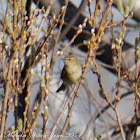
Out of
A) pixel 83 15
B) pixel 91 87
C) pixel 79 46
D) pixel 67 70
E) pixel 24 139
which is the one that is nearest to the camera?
pixel 24 139

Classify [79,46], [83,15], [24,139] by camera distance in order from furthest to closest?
[79,46] → [83,15] → [24,139]

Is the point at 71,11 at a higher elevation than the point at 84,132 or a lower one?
higher

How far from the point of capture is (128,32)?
12.0 feet

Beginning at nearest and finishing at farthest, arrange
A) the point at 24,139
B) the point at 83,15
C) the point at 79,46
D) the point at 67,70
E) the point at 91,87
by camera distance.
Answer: the point at 24,139, the point at 67,70, the point at 83,15, the point at 79,46, the point at 91,87

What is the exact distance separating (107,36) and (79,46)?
305 mm

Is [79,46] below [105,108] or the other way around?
the other way around

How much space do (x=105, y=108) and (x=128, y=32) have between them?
2.67 feet

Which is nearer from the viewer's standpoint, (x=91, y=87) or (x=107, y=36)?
(x=107, y=36)

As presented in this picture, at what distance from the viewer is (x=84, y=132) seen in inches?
146

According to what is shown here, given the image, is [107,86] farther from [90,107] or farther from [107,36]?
[107,36]

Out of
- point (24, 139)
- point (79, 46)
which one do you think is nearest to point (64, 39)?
point (79, 46)

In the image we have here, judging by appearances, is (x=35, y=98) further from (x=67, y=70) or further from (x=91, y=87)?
(x=91, y=87)

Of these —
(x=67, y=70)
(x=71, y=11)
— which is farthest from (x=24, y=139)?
(x=71, y=11)

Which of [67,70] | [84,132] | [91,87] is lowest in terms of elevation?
[84,132]
